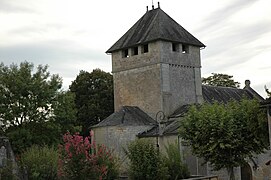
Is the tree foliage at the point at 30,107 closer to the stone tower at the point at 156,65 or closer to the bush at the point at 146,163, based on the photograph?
the stone tower at the point at 156,65

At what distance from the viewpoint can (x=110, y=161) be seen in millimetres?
25000

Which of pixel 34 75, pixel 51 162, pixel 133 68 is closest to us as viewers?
pixel 51 162

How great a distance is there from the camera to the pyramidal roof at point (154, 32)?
34312 mm

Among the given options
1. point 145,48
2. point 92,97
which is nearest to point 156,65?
point 145,48

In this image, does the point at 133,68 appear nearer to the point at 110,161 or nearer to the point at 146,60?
the point at 146,60

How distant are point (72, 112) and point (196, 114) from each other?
13.8 metres

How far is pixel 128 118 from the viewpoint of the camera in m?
32.3

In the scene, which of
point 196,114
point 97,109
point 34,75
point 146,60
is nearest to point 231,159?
point 196,114

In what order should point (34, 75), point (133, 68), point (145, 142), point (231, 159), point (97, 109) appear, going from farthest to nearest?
point (97, 109) < point (133, 68) < point (34, 75) < point (145, 142) < point (231, 159)

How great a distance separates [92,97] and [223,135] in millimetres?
25734

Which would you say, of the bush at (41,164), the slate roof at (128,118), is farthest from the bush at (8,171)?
the slate roof at (128,118)

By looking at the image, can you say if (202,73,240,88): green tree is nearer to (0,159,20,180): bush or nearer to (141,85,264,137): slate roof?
(141,85,264,137): slate roof

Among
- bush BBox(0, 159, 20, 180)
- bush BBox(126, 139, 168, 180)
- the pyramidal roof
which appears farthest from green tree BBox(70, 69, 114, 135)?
bush BBox(0, 159, 20, 180)

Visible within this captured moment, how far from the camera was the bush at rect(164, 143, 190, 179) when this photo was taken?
2611 centimetres
